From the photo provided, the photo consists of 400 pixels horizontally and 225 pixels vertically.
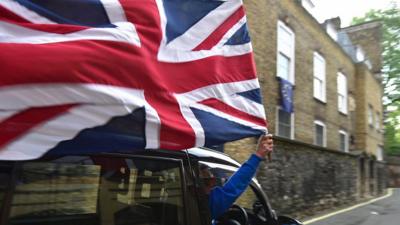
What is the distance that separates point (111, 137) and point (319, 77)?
58.5 feet

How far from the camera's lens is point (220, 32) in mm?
3111

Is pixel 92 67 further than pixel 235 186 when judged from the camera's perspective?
No

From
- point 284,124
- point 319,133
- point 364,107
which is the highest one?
point 364,107

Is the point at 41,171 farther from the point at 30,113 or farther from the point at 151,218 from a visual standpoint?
the point at 151,218

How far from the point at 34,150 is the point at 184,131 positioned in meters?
0.80

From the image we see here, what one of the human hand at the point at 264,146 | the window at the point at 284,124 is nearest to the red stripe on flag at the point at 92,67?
the human hand at the point at 264,146

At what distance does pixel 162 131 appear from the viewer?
2.46 metres

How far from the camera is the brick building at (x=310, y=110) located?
520 inches

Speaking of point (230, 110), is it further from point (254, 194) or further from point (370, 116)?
point (370, 116)

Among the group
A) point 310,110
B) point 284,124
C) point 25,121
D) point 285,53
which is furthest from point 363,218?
point 25,121

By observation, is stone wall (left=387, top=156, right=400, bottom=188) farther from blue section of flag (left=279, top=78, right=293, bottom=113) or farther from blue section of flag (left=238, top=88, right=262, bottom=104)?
blue section of flag (left=238, top=88, right=262, bottom=104)

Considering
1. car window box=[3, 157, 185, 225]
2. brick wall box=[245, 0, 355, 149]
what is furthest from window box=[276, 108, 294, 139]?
car window box=[3, 157, 185, 225]

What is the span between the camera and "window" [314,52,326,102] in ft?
61.8

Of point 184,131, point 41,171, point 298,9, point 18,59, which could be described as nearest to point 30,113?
point 18,59
